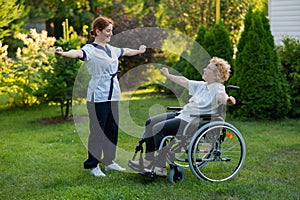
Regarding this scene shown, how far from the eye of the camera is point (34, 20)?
16.5m

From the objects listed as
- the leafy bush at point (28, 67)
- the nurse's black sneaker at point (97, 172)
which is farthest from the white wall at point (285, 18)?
the nurse's black sneaker at point (97, 172)

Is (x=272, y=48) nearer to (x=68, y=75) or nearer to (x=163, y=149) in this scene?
(x=68, y=75)

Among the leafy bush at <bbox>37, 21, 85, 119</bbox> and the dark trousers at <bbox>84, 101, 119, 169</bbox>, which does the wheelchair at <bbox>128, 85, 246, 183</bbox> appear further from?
the leafy bush at <bbox>37, 21, 85, 119</bbox>

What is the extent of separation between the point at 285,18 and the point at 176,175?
6486 millimetres

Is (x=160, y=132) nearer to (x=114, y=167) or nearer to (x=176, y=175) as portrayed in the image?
(x=176, y=175)

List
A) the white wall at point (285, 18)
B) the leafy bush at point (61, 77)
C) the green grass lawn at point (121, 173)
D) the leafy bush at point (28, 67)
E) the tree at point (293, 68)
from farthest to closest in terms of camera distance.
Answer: the white wall at point (285, 18), the leafy bush at point (28, 67), the tree at point (293, 68), the leafy bush at point (61, 77), the green grass lawn at point (121, 173)

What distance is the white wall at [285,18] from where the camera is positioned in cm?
974

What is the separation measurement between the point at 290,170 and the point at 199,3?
953 cm

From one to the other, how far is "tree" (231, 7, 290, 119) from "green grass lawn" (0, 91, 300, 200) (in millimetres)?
285

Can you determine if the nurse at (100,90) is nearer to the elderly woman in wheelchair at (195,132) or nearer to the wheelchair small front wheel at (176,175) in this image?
the elderly woman in wheelchair at (195,132)

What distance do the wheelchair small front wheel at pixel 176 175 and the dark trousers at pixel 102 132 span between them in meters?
0.80

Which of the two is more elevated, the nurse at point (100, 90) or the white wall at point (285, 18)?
the white wall at point (285, 18)

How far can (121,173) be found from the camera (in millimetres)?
4797

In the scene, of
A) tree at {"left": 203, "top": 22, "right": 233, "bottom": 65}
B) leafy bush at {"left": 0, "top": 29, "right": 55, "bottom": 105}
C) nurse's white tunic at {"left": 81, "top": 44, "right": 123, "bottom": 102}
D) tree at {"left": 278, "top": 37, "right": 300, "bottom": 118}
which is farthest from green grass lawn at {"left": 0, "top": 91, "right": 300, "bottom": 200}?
tree at {"left": 203, "top": 22, "right": 233, "bottom": 65}
